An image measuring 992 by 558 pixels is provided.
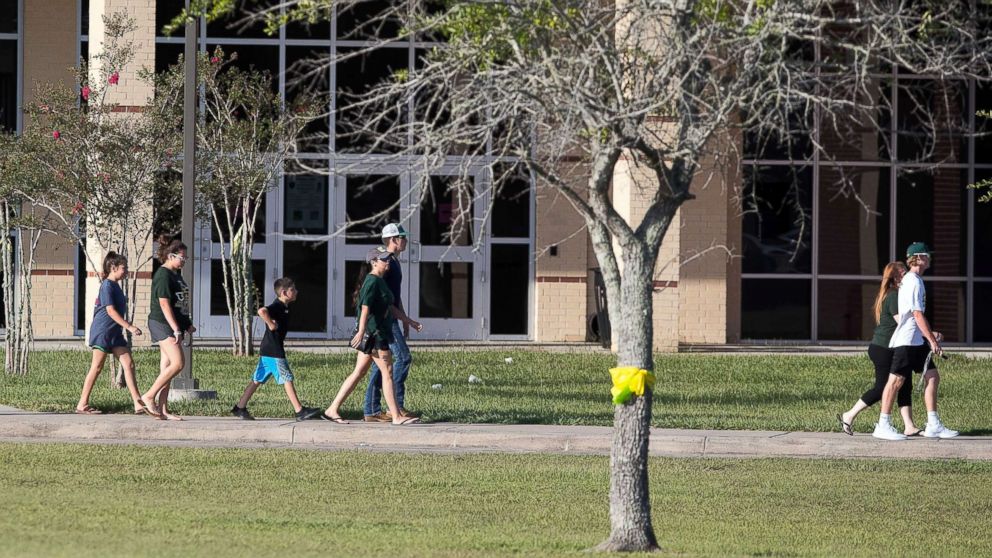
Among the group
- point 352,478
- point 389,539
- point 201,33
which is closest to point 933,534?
point 389,539

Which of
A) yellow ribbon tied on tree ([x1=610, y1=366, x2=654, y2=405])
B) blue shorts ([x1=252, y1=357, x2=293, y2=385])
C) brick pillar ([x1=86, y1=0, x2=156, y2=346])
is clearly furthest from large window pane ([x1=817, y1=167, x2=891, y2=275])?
yellow ribbon tied on tree ([x1=610, y1=366, x2=654, y2=405])

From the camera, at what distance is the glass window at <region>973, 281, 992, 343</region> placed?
85.3ft

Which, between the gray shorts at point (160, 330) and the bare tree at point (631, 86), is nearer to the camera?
the bare tree at point (631, 86)

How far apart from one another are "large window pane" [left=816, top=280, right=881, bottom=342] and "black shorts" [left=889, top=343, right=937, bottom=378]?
12.5 metres

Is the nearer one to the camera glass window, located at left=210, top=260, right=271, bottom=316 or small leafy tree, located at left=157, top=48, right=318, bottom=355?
small leafy tree, located at left=157, top=48, right=318, bottom=355

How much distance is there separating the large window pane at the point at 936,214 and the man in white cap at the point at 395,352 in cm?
1382

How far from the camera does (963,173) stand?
25750 mm

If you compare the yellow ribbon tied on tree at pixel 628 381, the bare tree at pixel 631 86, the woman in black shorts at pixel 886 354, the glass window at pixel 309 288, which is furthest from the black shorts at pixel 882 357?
the glass window at pixel 309 288

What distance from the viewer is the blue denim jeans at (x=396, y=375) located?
1376cm

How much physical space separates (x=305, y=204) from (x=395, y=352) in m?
11.9

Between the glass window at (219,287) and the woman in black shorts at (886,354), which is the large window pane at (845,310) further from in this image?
the woman in black shorts at (886,354)

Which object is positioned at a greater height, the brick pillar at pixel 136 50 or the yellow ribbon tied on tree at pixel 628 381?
the brick pillar at pixel 136 50

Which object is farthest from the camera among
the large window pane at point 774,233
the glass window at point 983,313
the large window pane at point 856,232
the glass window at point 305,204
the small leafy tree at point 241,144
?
the glass window at point 983,313

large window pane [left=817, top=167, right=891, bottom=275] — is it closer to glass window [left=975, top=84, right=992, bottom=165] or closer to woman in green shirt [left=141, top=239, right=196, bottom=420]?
glass window [left=975, top=84, right=992, bottom=165]
